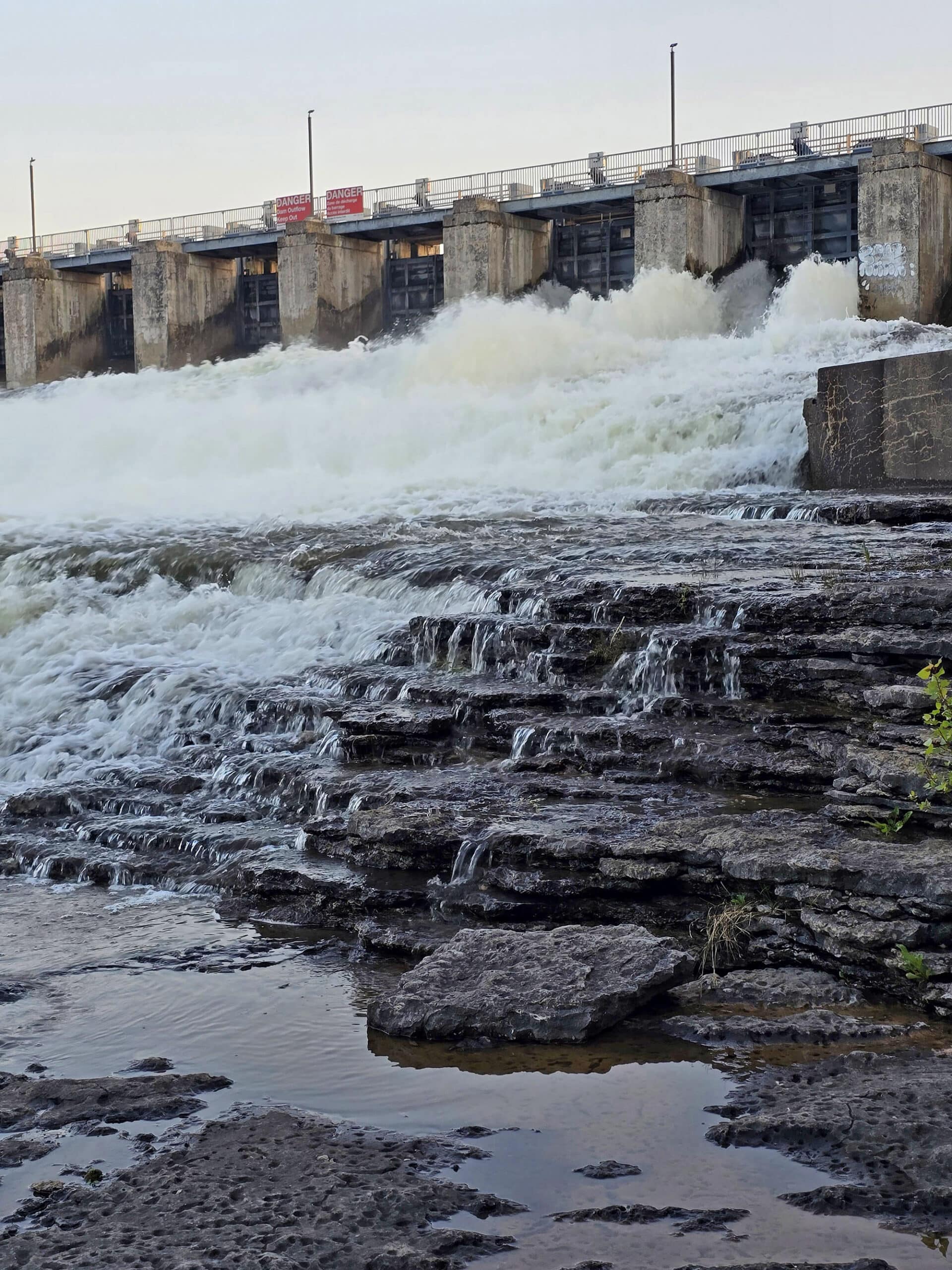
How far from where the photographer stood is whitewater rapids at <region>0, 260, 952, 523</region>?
808 inches

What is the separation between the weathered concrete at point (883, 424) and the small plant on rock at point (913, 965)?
11.4m

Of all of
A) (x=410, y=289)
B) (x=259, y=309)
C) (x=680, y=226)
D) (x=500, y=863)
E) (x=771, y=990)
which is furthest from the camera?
(x=259, y=309)

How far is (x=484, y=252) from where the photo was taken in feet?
116

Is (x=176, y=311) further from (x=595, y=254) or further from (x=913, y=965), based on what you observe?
(x=913, y=965)

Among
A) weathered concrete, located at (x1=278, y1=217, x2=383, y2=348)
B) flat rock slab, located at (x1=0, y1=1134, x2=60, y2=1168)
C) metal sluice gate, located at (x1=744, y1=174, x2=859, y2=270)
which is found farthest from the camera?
weathered concrete, located at (x1=278, y1=217, x2=383, y2=348)

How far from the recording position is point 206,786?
34.1 ft

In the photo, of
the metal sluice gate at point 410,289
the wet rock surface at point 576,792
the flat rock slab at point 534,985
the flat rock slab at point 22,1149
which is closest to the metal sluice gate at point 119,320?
the metal sluice gate at point 410,289

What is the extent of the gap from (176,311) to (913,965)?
38.3m

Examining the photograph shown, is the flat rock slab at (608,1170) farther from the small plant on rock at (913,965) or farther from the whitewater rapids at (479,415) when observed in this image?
the whitewater rapids at (479,415)

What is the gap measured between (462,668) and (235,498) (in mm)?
12182

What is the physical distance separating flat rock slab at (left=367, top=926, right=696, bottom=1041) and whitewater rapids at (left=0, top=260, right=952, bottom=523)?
12028 mm

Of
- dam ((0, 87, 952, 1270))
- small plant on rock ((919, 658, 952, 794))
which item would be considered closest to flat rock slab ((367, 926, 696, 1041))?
dam ((0, 87, 952, 1270))

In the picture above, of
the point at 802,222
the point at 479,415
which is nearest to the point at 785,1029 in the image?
the point at 479,415

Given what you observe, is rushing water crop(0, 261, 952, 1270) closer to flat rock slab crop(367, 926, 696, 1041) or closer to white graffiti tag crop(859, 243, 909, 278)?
flat rock slab crop(367, 926, 696, 1041)
